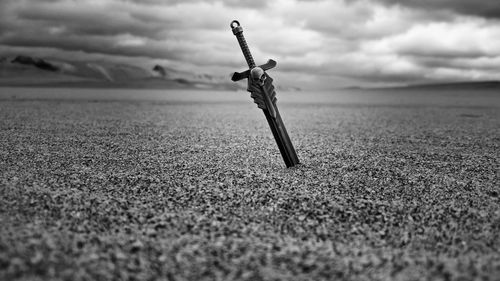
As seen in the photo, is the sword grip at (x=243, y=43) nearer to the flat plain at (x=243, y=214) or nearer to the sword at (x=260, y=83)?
the sword at (x=260, y=83)

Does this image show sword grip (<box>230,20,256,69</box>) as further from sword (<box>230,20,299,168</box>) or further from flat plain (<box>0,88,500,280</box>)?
flat plain (<box>0,88,500,280</box>)

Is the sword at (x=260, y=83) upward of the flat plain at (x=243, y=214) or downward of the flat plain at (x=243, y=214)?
upward

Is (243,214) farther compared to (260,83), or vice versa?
(260,83)

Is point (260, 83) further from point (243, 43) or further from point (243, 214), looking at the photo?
point (243, 214)

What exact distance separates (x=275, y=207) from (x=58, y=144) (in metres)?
11.1

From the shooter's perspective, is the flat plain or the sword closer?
the flat plain

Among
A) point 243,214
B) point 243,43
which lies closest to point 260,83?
point 243,43

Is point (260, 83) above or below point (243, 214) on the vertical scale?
above

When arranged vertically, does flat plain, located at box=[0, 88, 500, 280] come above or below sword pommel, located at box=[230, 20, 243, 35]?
below

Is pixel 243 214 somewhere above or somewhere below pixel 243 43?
below

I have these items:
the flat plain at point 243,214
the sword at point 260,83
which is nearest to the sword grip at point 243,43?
the sword at point 260,83

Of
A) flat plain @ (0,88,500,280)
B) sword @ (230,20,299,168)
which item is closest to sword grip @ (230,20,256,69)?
sword @ (230,20,299,168)

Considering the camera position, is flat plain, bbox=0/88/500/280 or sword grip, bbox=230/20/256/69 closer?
flat plain, bbox=0/88/500/280

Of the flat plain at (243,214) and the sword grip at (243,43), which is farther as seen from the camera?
the sword grip at (243,43)
